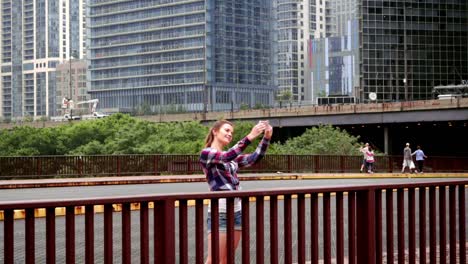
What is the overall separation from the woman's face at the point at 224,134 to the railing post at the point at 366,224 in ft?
6.73

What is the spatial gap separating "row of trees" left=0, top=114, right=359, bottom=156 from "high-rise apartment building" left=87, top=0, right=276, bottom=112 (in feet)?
267

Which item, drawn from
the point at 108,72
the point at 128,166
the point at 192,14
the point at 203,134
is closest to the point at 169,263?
the point at 128,166

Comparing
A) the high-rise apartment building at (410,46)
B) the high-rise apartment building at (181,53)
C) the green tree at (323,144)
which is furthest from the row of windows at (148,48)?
the green tree at (323,144)

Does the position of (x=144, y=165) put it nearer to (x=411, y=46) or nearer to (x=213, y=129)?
(x=213, y=129)

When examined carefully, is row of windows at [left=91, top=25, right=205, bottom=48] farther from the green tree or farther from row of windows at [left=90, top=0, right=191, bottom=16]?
the green tree

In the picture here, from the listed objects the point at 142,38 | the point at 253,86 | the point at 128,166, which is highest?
the point at 142,38

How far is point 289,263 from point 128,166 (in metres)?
31.6

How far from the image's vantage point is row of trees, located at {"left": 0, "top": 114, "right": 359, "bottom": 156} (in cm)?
6156

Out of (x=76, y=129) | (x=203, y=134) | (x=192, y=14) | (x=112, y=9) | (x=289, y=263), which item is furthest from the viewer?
(x=112, y=9)

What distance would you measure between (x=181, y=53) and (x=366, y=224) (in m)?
163

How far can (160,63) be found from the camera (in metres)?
171

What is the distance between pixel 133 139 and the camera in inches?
2712

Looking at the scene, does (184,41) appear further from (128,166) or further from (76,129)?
(128,166)

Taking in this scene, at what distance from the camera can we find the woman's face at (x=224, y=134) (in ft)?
26.1
